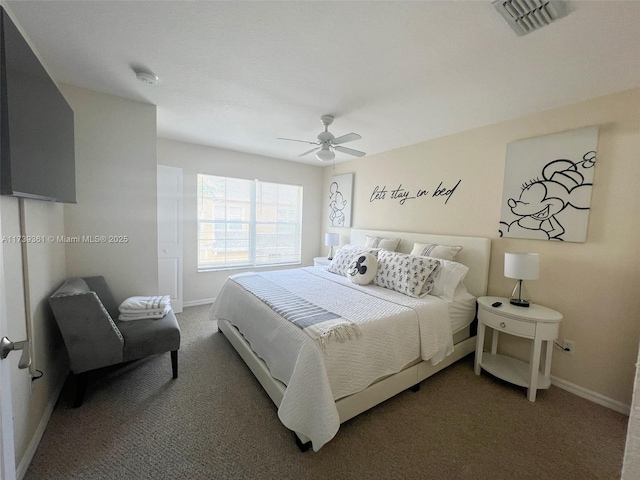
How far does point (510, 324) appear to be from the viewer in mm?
2113

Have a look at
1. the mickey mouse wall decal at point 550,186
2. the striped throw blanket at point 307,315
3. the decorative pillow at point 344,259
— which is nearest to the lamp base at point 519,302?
the mickey mouse wall decal at point 550,186

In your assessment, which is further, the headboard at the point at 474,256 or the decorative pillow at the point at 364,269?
the decorative pillow at the point at 364,269

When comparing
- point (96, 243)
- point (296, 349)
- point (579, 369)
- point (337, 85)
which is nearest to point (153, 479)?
point (296, 349)

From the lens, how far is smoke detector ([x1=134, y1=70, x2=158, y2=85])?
191cm

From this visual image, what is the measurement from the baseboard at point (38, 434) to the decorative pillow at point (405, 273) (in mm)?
2725

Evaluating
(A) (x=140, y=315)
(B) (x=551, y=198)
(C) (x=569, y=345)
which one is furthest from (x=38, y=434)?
(B) (x=551, y=198)

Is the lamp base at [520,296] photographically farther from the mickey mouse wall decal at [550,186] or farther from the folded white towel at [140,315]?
the folded white towel at [140,315]

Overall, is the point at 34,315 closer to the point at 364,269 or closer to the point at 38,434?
the point at 38,434

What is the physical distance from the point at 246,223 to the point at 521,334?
154 inches

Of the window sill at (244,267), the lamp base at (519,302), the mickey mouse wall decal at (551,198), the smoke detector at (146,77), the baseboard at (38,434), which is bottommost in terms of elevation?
the baseboard at (38,434)

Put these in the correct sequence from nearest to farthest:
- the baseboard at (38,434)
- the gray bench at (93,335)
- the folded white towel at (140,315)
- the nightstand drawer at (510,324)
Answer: the baseboard at (38,434)
the gray bench at (93,335)
the nightstand drawer at (510,324)
the folded white towel at (140,315)

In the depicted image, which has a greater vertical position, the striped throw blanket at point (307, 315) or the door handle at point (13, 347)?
the door handle at point (13, 347)

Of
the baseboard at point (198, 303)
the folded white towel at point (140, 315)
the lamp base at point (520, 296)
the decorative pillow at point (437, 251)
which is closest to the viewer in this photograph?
the folded white towel at point (140, 315)

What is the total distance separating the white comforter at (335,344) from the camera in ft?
4.87
